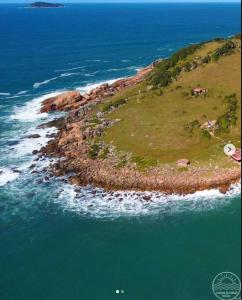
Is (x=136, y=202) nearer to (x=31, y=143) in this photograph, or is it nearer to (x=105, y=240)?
(x=105, y=240)

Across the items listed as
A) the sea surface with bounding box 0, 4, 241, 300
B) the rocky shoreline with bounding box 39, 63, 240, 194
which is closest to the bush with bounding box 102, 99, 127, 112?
the rocky shoreline with bounding box 39, 63, 240, 194

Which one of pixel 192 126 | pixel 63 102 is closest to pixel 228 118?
pixel 192 126

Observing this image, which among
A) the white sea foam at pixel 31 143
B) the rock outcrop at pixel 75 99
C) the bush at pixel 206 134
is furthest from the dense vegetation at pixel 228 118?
the rock outcrop at pixel 75 99

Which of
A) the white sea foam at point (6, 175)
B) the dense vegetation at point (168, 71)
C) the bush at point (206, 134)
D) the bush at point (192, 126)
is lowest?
the white sea foam at point (6, 175)

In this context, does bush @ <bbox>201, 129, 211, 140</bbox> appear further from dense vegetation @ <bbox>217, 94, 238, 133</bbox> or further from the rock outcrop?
the rock outcrop

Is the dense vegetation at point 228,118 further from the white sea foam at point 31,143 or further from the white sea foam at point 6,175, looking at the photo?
the white sea foam at point 6,175
